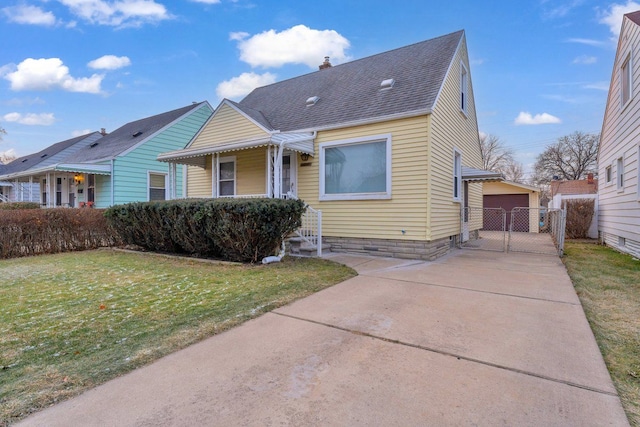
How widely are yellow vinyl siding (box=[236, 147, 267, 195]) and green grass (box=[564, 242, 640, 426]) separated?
25.4ft

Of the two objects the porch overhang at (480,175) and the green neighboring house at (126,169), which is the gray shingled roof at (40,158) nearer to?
the green neighboring house at (126,169)

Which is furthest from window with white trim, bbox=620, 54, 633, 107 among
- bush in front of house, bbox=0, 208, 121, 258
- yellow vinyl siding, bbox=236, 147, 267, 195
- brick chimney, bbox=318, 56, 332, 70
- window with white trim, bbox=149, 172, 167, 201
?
window with white trim, bbox=149, 172, 167, 201

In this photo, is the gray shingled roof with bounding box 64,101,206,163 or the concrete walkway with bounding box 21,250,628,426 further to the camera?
the gray shingled roof with bounding box 64,101,206,163

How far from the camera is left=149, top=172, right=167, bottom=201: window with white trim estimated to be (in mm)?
15094

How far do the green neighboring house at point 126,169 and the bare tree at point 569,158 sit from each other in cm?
3588

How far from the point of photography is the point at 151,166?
49.1ft

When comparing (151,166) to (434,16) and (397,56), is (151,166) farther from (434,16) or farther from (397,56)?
(434,16)

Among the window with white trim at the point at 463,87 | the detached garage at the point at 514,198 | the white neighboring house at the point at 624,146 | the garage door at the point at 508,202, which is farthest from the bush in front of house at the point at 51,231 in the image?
the garage door at the point at 508,202

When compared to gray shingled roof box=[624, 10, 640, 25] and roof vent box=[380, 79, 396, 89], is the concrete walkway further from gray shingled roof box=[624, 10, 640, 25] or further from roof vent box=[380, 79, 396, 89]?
gray shingled roof box=[624, 10, 640, 25]

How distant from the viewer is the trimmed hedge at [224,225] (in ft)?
21.1

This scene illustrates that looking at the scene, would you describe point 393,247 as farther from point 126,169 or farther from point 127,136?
point 127,136

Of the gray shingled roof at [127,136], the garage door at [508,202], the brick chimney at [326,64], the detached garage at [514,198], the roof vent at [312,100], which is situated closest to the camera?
the roof vent at [312,100]

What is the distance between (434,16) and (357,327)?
1224 cm

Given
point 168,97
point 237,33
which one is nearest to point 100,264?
point 237,33
